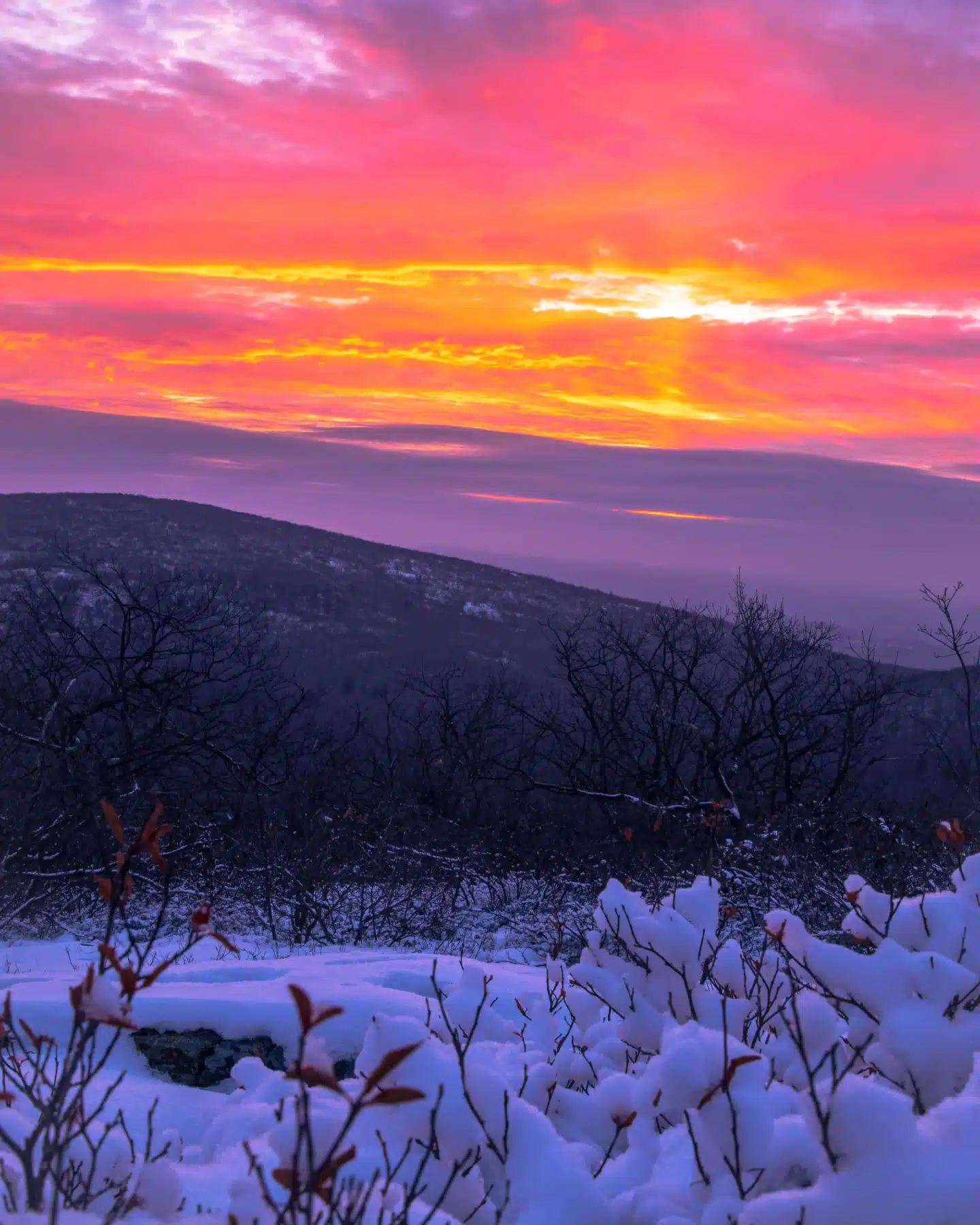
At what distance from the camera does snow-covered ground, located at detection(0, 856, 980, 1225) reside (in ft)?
4.11

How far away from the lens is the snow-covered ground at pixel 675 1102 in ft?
4.11

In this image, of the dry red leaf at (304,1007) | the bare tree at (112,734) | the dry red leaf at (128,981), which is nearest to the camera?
the dry red leaf at (304,1007)

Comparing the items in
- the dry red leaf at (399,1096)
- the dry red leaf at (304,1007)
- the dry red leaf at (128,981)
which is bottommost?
the dry red leaf at (128,981)

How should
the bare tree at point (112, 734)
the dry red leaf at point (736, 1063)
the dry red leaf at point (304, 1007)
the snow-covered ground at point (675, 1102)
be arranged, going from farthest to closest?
the bare tree at point (112, 734) < the dry red leaf at point (736, 1063) < the snow-covered ground at point (675, 1102) < the dry red leaf at point (304, 1007)

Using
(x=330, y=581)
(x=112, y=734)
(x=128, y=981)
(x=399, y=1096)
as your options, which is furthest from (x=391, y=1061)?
(x=330, y=581)

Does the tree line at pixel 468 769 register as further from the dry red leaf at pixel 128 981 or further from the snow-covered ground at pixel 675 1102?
the dry red leaf at pixel 128 981

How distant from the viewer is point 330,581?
149 ft

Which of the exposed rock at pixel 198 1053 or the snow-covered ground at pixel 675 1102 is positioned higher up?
the snow-covered ground at pixel 675 1102

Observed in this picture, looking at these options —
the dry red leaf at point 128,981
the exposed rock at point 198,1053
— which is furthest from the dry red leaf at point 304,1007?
the exposed rock at point 198,1053

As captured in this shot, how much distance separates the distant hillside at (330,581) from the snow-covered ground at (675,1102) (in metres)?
28.4

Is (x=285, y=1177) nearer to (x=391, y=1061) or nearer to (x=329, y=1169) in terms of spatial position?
(x=329, y=1169)

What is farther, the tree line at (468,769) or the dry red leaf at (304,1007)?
the tree line at (468,769)

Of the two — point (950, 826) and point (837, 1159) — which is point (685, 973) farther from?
point (950, 826)

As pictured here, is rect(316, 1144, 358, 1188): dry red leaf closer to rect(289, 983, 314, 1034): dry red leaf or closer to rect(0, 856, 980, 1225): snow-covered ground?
rect(0, 856, 980, 1225): snow-covered ground
